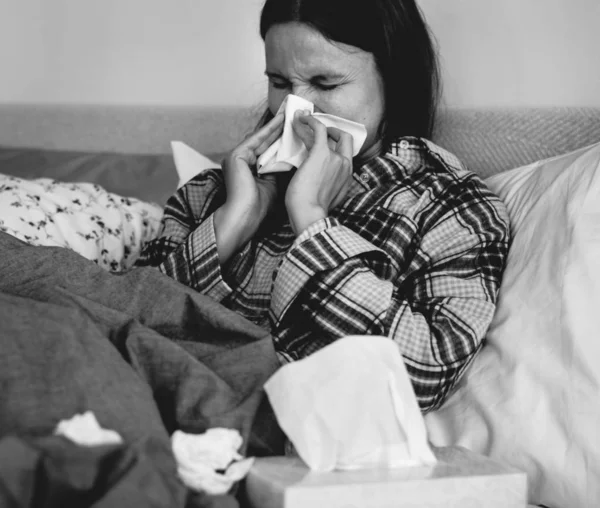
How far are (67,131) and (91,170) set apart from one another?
0.94ft

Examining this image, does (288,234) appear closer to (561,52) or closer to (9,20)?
(561,52)

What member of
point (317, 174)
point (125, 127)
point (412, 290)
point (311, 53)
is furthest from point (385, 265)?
point (125, 127)

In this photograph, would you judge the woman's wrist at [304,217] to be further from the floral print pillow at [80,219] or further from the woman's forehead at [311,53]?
the floral print pillow at [80,219]

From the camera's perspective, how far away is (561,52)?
1.51 meters

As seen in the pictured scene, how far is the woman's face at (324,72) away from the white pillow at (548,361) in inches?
13.8

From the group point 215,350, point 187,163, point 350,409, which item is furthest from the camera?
point 187,163

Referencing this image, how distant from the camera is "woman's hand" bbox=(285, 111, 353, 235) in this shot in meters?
1.17

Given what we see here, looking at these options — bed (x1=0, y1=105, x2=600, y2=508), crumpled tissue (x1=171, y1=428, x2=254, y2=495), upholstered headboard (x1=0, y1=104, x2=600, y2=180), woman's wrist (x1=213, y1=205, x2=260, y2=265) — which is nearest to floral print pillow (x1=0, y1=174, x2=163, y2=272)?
bed (x1=0, y1=105, x2=600, y2=508)

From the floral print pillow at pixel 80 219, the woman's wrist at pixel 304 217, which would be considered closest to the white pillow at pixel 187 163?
the floral print pillow at pixel 80 219

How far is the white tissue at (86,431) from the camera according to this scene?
66cm

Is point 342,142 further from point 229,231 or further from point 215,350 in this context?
point 215,350

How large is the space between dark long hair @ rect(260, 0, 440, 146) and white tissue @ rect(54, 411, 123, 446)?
0.85m

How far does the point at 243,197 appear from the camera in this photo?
132cm

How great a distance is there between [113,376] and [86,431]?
0.09m
